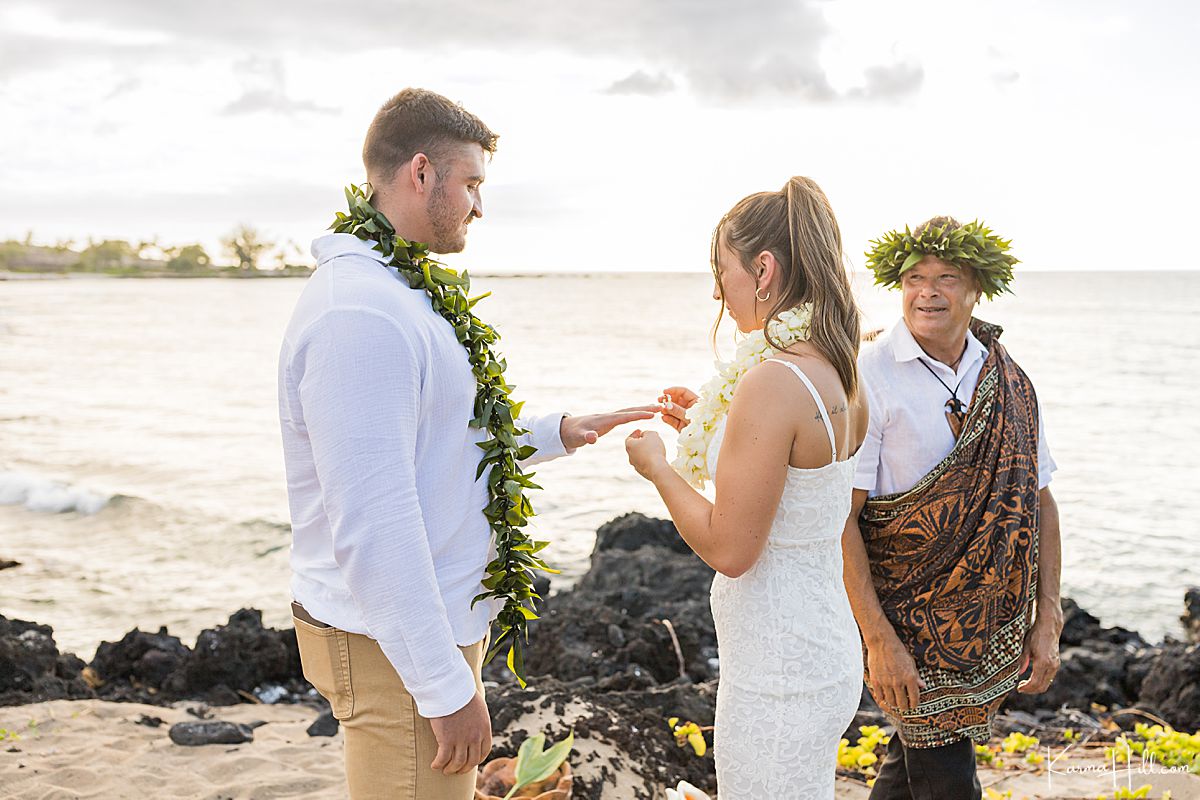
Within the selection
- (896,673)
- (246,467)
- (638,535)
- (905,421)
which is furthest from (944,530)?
(246,467)


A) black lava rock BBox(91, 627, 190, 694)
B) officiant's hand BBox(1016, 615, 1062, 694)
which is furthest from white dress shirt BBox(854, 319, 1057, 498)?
black lava rock BBox(91, 627, 190, 694)

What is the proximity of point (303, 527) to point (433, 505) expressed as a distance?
14.0 inches

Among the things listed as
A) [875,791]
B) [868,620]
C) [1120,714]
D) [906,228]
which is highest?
[906,228]

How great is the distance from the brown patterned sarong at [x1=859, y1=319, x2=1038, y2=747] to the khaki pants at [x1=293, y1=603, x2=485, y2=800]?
2042 mm

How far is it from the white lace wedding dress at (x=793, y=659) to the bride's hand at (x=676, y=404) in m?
0.45

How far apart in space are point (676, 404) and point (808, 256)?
0.85m

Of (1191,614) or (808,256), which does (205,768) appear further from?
(1191,614)

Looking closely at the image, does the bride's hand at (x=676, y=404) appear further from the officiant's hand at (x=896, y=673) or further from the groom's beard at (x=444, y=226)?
the officiant's hand at (x=896, y=673)

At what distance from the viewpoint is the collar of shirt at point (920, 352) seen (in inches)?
146

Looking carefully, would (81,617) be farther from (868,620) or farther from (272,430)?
(272,430)

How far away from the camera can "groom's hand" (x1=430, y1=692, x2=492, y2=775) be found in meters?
2.22

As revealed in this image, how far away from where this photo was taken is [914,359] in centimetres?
375

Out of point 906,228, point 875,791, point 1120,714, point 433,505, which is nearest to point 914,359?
point 906,228

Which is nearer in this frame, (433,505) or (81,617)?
(433,505)
